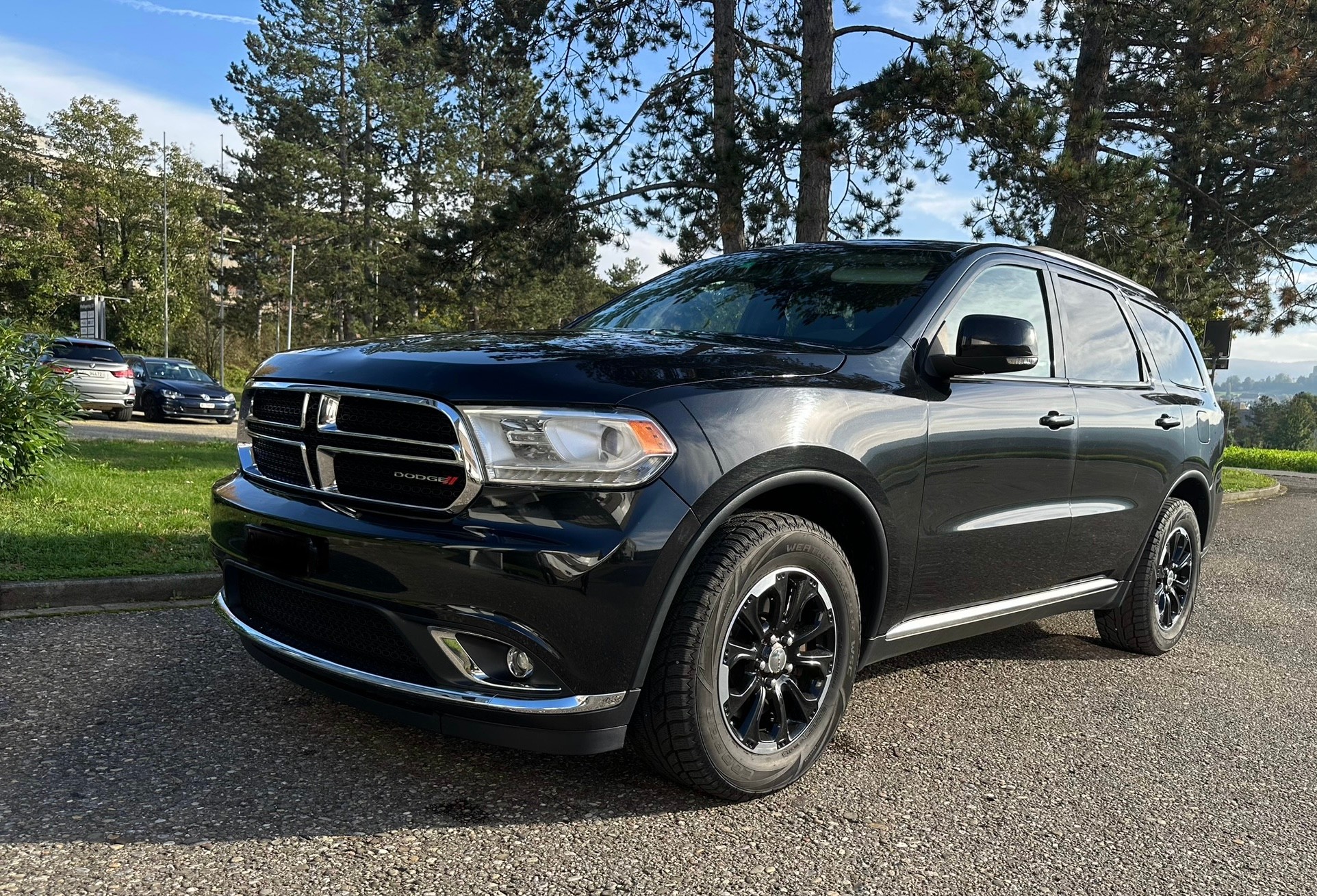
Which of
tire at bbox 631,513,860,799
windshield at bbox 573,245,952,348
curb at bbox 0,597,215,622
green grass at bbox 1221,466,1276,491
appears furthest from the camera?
green grass at bbox 1221,466,1276,491

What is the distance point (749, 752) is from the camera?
3.07 metres

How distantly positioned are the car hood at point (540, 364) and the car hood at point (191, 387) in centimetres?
2084

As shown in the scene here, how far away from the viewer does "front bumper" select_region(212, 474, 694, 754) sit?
2652mm

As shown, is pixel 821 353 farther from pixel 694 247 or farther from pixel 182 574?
pixel 694 247

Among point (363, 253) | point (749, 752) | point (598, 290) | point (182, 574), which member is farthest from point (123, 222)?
point (749, 752)

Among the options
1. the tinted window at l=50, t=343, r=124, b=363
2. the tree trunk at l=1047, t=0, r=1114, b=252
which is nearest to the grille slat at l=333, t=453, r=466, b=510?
the tree trunk at l=1047, t=0, r=1114, b=252

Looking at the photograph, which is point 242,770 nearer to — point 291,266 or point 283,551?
point 283,551

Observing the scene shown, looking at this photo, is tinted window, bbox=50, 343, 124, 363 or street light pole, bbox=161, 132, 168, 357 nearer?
tinted window, bbox=50, 343, 124, 363

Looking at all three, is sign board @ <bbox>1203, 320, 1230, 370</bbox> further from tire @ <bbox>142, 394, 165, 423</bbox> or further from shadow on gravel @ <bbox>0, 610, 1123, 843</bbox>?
tire @ <bbox>142, 394, 165, 423</bbox>

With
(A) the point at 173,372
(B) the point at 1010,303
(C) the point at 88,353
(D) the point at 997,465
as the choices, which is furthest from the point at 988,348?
(A) the point at 173,372

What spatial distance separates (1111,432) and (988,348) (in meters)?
1.33

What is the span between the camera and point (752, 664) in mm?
3098

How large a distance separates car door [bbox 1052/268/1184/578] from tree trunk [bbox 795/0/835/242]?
731cm

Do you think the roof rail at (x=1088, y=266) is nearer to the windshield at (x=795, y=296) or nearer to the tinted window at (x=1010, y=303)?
the tinted window at (x=1010, y=303)
